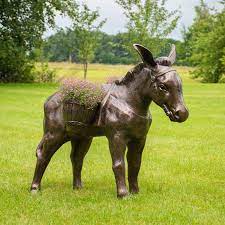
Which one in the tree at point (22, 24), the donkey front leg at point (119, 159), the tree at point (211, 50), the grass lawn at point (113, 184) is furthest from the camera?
the tree at point (211, 50)

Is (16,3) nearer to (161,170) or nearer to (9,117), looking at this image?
(9,117)

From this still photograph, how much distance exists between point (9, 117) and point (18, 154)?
24.9ft

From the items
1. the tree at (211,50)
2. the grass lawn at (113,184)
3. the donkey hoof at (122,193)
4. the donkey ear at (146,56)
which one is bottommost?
the tree at (211,50)

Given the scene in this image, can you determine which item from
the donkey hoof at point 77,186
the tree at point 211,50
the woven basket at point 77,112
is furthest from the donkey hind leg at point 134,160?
the tree at point 211,50

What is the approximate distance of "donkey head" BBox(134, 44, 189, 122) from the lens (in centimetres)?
645

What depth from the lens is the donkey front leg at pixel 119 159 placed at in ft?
22.0

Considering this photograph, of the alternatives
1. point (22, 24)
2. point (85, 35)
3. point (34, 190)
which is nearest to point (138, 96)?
point (34, 190)

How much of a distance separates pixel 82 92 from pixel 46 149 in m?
0.93

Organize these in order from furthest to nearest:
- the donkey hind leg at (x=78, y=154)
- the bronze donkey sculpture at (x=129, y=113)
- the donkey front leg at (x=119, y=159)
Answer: the donkey hind leg at (x=78, y=154) < the donkey front leg at (x=119, y=159) < the bronze donkey sculpture at (x=129, y=113)

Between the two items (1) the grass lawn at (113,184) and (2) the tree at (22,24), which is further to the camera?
(2) the tree at (22,24)

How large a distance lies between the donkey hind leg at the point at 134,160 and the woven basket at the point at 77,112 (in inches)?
24.5

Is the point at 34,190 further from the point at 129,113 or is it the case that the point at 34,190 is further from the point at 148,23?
the point at 148,23

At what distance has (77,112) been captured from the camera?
707cm

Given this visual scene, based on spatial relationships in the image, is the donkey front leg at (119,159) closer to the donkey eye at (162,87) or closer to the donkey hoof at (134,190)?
the donkey hoof at (134,190)
